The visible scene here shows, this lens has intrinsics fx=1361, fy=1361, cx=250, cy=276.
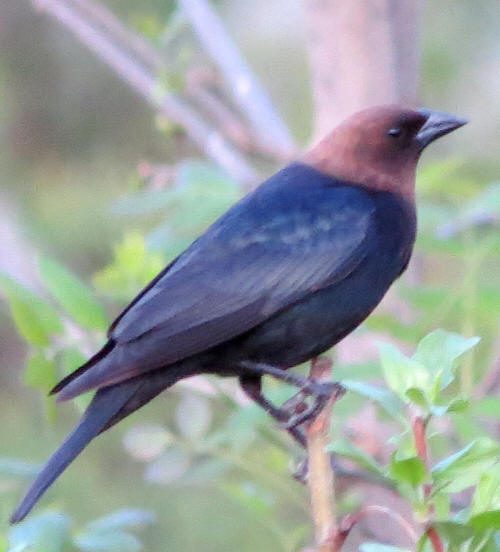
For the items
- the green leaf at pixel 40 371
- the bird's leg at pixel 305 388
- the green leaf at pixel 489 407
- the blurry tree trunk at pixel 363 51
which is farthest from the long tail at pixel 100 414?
the blurry tree trunk at pixel 363 51

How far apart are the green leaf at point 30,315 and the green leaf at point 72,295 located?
0.13ft

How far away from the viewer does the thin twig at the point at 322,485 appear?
5.78 feet

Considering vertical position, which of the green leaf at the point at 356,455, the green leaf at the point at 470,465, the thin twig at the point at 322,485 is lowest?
the thin twig at the point at 322,485

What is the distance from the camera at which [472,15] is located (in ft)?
21.8

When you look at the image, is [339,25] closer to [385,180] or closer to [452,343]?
[385,180]

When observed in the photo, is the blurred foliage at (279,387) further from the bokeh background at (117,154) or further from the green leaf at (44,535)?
the bokeh background at (117,154)

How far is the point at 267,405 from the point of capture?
9.84 feet

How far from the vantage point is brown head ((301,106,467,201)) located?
3.45m

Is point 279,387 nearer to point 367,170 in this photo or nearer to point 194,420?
point 194,420

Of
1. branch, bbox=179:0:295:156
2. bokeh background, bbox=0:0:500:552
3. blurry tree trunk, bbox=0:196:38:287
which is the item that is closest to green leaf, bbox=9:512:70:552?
blurry tree trunk, bbox=0:196:38:287

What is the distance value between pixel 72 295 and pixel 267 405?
535 mm

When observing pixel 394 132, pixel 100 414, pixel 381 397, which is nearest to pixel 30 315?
pixel 100 414

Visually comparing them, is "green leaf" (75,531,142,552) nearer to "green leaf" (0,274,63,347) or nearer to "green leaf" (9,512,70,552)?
"green leaf" (9,512,70,552)

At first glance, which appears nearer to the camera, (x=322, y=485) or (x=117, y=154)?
(x=322, y=485)
